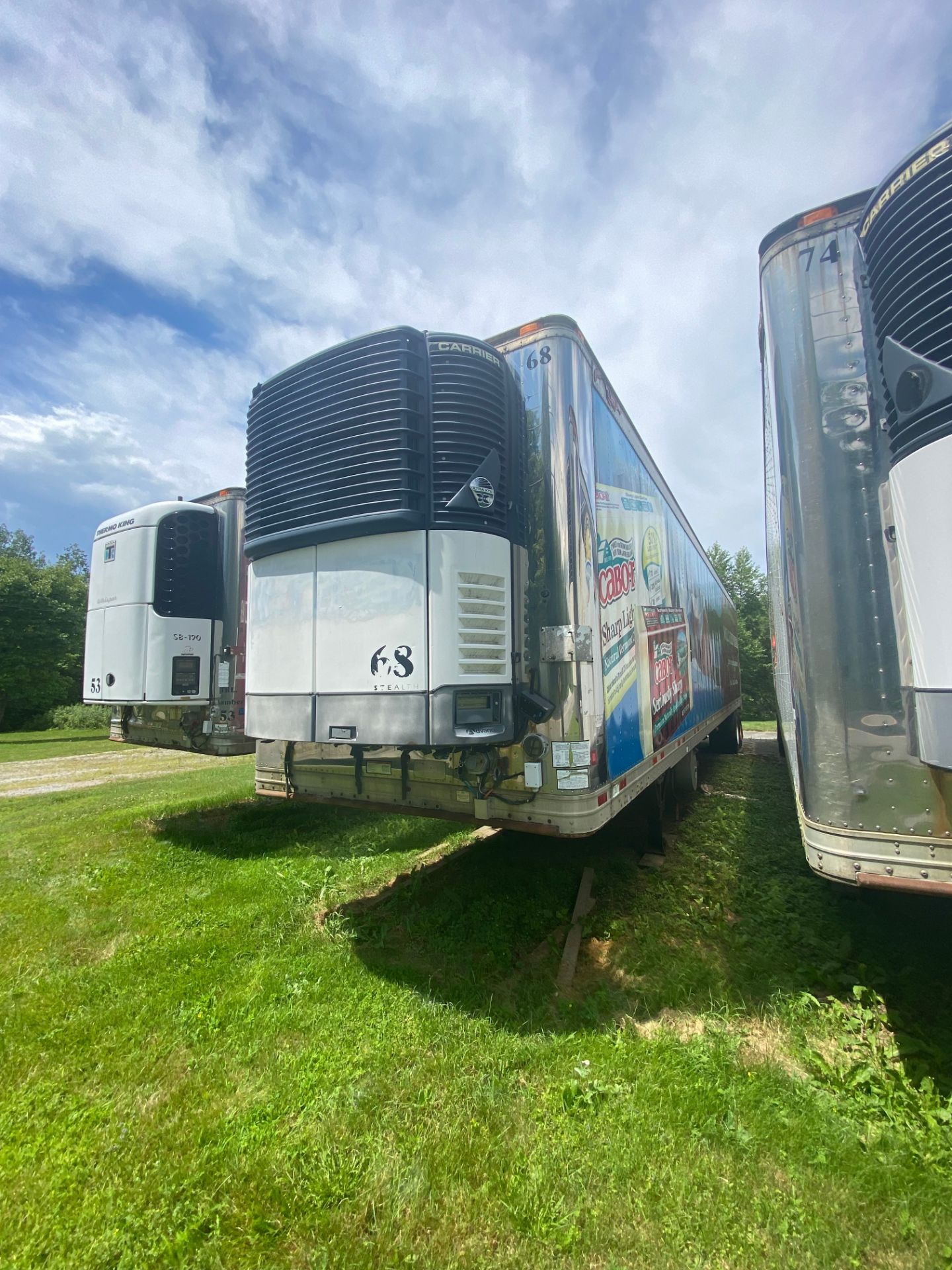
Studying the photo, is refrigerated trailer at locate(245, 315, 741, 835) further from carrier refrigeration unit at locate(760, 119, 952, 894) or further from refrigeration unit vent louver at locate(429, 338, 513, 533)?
carrier refrigeration unit at locate(760, 119, 952, 894)

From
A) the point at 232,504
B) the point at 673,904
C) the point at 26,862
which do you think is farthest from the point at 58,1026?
the point at 232,504

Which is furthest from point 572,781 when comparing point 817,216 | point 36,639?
point 36,639

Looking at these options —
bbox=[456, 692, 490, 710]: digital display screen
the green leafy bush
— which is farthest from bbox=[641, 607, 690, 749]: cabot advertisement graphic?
the green leafy bush

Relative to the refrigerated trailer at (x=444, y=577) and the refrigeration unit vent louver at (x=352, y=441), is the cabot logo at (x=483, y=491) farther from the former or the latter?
the refrigeration unit vent louver at (x=352, y=441)

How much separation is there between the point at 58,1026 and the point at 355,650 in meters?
2.54

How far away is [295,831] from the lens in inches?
269

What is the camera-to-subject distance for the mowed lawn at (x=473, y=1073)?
2.15 m

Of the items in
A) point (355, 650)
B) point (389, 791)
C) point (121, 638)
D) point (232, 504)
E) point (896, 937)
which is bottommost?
point (896, 937)

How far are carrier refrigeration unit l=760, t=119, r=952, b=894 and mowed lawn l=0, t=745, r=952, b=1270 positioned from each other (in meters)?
1.08

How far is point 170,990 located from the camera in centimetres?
359

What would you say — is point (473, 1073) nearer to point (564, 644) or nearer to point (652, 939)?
point (652, 939)

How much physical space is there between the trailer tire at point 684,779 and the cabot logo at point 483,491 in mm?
4942

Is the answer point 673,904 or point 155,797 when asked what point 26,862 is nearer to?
point 155,797

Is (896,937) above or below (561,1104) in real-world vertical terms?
above
